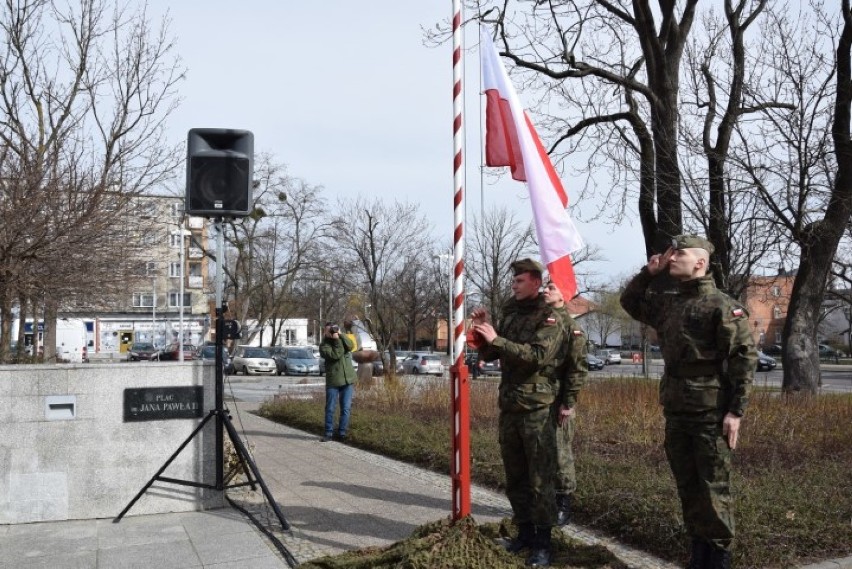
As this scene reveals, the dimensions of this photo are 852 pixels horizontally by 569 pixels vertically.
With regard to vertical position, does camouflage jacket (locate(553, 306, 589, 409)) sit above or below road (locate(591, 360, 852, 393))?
above

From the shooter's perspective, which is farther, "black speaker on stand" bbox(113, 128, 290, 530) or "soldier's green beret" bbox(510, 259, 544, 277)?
"black speaker on stand" bbox(113, 128, 290, 530)

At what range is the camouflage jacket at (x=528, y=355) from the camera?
16.5 feet

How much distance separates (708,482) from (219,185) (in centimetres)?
455

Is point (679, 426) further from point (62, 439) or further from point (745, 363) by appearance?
point (62, 439)

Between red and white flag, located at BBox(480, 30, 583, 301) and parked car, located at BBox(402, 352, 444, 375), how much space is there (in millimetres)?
35110

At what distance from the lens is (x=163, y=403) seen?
6691 mm

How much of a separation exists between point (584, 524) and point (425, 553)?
2.21m

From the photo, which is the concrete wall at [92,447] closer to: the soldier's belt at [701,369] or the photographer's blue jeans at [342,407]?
the soldier's belt at [701,369]

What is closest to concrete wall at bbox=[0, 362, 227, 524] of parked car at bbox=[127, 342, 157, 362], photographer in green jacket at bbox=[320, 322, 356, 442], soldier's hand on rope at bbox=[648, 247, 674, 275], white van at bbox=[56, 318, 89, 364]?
soldier's hand on rope at bbox=[648, 247, 674, 275]

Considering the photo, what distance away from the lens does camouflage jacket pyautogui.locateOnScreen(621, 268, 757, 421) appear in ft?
14.6

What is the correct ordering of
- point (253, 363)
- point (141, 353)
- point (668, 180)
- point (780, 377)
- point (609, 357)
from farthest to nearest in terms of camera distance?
point (609, 357) → point (141, 353) → point (253, 363) → point (780, 377) → point (668, 180)

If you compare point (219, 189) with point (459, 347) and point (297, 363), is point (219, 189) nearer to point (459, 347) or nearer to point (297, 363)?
point (459, 347)

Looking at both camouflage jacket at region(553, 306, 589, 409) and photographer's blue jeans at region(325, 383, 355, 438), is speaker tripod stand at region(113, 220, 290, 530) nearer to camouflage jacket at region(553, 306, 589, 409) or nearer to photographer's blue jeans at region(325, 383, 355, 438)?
camouflage jacket at region(553, 306, 589, 409)

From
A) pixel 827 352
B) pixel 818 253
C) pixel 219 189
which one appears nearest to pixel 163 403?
pixel 219 189
